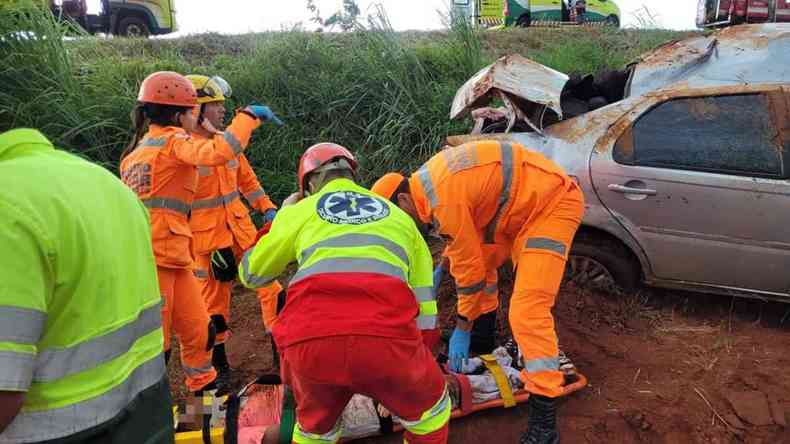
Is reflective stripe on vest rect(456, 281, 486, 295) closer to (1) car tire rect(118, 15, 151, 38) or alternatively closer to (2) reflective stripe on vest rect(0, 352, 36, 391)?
(2) reflective stripe on vest rect(0, 352, 36, 391)

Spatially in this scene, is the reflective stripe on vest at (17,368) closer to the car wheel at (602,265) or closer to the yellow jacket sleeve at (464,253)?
the yellow jacket sleeve at (464,253)

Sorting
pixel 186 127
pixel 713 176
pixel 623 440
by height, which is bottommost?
pixel 623 440

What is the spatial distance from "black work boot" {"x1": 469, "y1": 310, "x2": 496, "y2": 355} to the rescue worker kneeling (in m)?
1.27

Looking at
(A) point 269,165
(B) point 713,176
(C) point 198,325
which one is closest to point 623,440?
(B) point 713,176

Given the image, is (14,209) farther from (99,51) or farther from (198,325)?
(99,51)

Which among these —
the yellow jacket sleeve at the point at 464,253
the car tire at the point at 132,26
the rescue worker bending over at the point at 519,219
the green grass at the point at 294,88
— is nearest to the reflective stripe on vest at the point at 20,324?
the rescue worker bending over at the point at 519,219

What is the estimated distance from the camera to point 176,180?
3037mm

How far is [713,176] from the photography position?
334 cm

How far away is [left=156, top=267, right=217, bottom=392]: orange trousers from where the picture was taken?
2.94 meters

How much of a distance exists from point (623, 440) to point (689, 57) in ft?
8.39

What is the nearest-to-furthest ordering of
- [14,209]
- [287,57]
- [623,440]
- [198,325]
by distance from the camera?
[14,209]
[623,440]
[198,325]
[287,57]

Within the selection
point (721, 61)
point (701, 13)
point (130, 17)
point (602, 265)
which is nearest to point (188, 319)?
point (602, 265)

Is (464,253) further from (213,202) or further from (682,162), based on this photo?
(213,202)

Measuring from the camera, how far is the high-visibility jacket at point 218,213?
3588 millimetres
